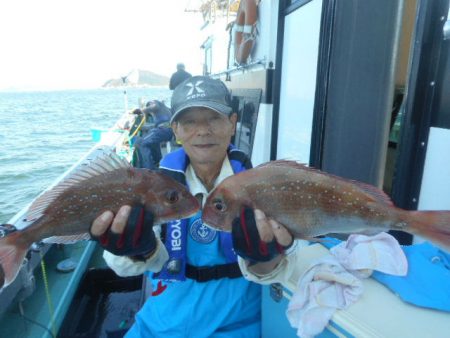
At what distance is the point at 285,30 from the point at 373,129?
190cm

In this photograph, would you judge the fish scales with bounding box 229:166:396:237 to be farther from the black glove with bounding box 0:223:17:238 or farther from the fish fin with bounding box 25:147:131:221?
the black glove with bounding box 0:223:17:238

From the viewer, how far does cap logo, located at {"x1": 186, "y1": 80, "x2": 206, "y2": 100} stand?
1974 mm

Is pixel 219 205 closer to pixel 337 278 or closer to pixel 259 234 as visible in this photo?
pixel 259 234

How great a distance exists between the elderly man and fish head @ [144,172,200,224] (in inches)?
9.4

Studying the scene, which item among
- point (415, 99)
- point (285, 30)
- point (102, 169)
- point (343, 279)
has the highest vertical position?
point (285, 30)

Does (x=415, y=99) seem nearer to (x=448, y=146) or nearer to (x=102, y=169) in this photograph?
(x=448, y=146)

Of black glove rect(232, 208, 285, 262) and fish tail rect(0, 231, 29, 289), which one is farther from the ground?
black glove rect(232, 208, 285, 262)

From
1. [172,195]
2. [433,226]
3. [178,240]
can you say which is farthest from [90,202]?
[433,226]

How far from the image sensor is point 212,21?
10.5 metres

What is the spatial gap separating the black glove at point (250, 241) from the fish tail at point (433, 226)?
0.58 meters

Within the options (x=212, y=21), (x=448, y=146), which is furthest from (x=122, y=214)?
(x=212, y=21)

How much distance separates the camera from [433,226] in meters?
1.35

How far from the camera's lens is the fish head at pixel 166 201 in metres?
1.67

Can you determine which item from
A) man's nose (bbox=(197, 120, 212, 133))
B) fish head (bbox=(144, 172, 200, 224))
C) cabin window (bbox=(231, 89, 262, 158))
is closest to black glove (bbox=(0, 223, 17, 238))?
fish head (bbox=(144, 172, 200, 224))
